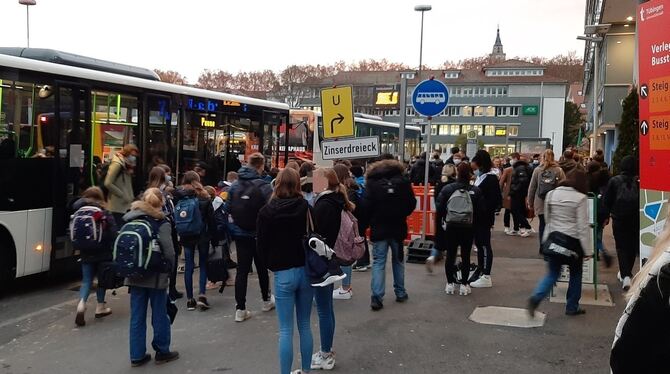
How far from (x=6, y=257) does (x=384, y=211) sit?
499 cm

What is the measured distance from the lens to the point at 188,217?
22.9ft

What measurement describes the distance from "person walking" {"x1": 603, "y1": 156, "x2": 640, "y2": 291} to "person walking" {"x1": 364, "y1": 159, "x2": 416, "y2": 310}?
8.80ft

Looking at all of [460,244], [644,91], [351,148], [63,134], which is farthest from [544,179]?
[63,134]

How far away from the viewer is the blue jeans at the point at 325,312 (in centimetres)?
498

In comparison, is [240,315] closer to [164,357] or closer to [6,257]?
[164,357]

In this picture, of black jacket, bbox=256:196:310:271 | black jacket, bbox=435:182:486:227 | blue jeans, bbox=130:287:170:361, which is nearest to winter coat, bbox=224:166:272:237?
blue jeans, bbox=130:287:170:361

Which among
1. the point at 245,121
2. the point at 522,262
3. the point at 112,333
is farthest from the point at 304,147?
the point at 112,333

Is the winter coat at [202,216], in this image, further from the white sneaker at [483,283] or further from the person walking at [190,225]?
the white sneaker at [483,283]

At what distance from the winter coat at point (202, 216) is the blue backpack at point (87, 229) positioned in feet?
3.09

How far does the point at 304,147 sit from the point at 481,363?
17.1 metres

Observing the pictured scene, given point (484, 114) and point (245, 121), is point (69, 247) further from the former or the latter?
point (484, 114)

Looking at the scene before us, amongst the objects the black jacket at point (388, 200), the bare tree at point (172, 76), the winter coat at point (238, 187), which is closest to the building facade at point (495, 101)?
the bare tree at point (172, 76)

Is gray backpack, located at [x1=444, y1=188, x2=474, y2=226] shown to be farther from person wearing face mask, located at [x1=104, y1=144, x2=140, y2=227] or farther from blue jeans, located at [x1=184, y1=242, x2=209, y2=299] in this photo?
person wearing face mask, located at [x1=104, y1=144, x2=140, y2=227]

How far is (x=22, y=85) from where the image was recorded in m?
7.78
